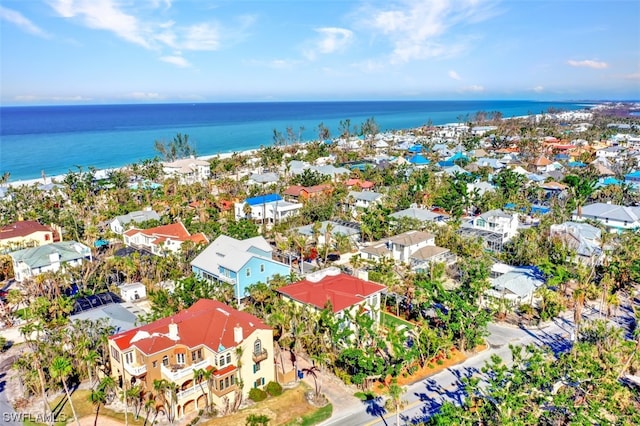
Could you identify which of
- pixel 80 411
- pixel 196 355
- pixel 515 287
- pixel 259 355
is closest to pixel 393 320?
pixel 515 287

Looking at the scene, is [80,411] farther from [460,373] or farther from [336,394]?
[460,373]

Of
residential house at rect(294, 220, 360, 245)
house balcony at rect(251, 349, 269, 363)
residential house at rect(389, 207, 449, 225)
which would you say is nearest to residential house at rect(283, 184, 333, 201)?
residential house at rect(294, 220, 360, 245)

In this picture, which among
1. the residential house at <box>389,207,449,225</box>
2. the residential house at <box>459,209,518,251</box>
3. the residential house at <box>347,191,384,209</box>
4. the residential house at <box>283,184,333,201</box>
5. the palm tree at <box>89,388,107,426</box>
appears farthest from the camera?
the residential house at <box>283,184,333,201</box>

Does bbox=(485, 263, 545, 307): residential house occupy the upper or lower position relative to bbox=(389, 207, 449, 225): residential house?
lower

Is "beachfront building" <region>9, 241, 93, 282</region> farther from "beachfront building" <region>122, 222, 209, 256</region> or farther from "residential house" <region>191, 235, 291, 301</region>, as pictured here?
"residential house" <region>191, 235, 291, 301</region>

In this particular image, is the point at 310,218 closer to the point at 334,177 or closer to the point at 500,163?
the point at 334,177

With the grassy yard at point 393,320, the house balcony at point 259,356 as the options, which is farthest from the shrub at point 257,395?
the grassy yard at point 393,320

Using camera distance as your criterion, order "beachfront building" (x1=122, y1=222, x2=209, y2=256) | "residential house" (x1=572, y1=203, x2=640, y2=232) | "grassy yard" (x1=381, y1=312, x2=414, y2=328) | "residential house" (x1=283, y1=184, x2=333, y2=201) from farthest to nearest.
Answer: "residential house" (x1=283, y1=184, x2=333, y2=201) → "residential house" (x1=572, y1=203, x2=640, y2=232) → "beachfront building" (x1=122, y1=222, x2=209, y2=256) → "grassy yard" (x1=381, y1=312, x2=414, y2=328)

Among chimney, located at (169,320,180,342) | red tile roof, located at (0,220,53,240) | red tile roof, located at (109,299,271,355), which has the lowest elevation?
red tile roof, located at (0,220,53,240)
